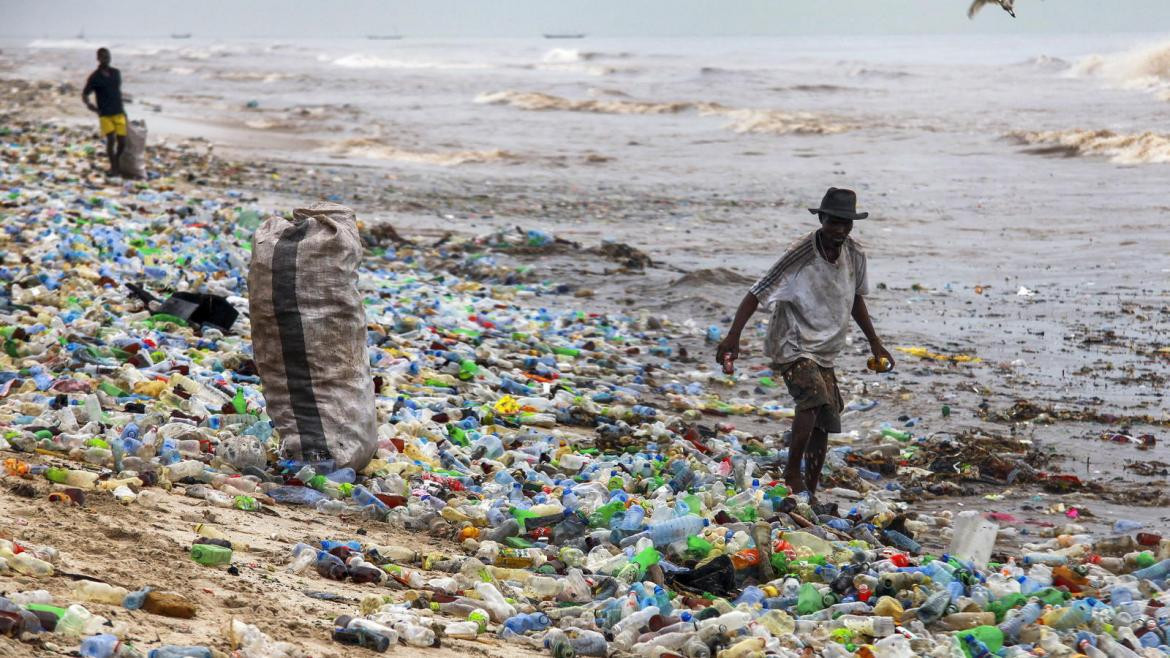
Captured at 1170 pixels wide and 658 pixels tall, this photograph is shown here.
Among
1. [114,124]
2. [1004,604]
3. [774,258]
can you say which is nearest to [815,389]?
[1004,604]

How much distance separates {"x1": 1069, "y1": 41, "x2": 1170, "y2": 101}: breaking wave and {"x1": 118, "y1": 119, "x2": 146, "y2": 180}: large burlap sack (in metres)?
29.1

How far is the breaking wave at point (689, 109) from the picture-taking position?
2928 centimetres

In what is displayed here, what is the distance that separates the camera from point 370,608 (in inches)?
151

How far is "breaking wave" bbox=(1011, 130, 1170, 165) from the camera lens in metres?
21.5

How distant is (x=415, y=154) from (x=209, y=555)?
2003cm

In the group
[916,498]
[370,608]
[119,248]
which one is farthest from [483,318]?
[370,608]

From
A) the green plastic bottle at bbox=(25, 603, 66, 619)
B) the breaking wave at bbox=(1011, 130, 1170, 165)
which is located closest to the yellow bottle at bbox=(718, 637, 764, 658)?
the green plastic bottle at bbox=(25, 603, 66, 619)

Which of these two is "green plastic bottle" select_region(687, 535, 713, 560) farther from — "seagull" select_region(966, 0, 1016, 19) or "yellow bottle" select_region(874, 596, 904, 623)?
"seagull" select_region(966, 0, 1016, 19)

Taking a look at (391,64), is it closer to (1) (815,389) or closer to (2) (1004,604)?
(1) (815,389)

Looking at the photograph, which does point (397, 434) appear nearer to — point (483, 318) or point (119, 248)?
point (483, 318)

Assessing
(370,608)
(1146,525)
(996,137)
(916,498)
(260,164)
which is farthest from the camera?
(996,137)

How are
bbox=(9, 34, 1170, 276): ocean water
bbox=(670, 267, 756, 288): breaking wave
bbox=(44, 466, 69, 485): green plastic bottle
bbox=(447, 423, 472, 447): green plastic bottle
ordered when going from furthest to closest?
bbox=(9, 34, 1170, 276): ocean water → bbox=(670, 267, 756, 288): breaking wave → bbox=(447, 423, 472, 447): green plastic bottle → bbox=(44, 466, 69, 485): green plastic bottle

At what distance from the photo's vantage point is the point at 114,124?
49.4 ft

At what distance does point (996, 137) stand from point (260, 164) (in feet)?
51.0
